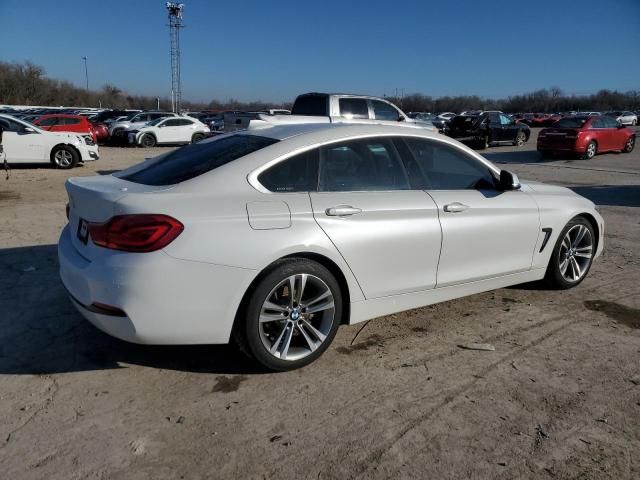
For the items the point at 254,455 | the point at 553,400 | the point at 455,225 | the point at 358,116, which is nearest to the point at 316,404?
the point at 254,455

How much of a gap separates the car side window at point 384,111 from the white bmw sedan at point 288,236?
30.8ft

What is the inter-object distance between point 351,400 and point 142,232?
1.52m

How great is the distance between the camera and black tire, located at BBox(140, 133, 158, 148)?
2500 centimetres

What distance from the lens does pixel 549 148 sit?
64.7ft

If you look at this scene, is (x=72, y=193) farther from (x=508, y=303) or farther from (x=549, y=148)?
(x=549, y=148)

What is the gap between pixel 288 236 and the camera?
318cm

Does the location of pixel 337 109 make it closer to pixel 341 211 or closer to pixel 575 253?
pixel 575 253

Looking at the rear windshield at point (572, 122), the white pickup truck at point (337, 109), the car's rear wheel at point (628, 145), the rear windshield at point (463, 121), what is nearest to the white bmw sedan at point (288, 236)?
the white pickup truck at point (337, 109)

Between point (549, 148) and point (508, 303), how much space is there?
17.0m

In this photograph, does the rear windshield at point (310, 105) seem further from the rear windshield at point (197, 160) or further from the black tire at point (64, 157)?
the rear windshield at point (197, 160)

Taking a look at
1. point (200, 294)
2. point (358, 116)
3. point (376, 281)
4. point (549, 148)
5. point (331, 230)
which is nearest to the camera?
point (200, 294)

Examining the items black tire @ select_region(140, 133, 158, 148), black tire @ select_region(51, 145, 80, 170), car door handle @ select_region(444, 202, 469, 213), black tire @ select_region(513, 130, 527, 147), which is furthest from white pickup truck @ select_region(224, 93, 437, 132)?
black tire @ select_region(513, 130, 527, 147)

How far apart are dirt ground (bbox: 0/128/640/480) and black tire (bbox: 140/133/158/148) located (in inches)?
853

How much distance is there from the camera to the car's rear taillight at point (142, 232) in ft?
9.50
